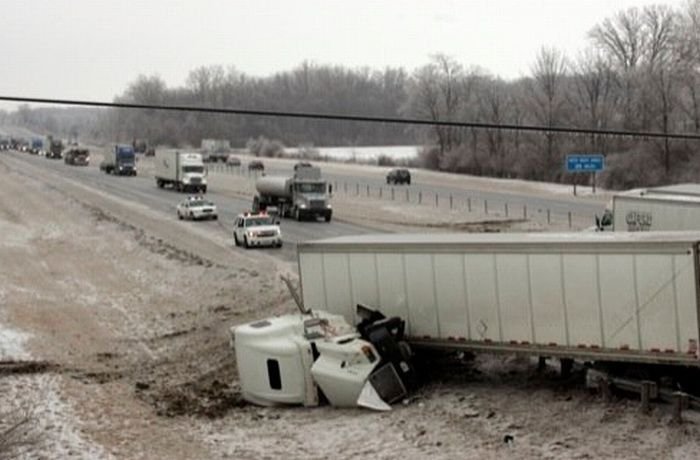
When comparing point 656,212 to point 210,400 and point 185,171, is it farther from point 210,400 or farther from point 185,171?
point 185,171

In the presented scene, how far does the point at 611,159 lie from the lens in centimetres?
9988

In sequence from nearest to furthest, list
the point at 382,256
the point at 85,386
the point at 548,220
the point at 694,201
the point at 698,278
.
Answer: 1. the point at 698,278
2. the point at 382,256
3. the point at 85,386
4. the point at 694,201
5. the point at 548,220

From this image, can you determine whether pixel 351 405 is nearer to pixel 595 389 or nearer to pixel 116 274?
pixel 595 389

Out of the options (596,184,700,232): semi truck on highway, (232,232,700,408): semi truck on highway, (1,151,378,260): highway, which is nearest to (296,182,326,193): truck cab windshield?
(1,151,378,260): highway

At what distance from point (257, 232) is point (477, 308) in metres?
27.9

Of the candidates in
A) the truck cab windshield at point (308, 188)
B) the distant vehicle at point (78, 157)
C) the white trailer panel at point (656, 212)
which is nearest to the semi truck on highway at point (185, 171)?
the truck cab windshield at point (308, 188)

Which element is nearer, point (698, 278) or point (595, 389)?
point (698, 278)

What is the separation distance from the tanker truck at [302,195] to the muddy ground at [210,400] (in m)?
20.0

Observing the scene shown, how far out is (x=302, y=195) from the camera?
193ft

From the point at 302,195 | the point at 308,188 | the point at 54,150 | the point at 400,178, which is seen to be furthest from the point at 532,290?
the point at 54,150

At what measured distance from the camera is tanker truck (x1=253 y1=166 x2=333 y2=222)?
5853cm

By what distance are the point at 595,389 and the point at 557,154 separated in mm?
98797

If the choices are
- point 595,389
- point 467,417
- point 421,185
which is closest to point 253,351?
point 467,417

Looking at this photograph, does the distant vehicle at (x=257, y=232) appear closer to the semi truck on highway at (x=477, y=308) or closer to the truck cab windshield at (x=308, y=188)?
the truck cab windshield at (x=308, y=188)
